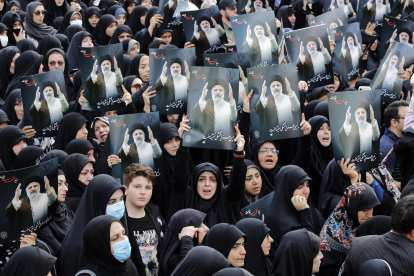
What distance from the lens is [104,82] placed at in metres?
7.20

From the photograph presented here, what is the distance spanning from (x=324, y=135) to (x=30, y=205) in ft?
10.5

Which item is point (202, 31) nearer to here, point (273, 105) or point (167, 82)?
point (167, 82)

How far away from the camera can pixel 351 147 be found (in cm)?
611

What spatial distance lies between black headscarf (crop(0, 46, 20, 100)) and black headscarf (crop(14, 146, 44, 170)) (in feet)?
9.48

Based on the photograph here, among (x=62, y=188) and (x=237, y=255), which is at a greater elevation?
(x=62, y=188)

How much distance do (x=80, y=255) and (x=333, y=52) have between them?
5.09 m

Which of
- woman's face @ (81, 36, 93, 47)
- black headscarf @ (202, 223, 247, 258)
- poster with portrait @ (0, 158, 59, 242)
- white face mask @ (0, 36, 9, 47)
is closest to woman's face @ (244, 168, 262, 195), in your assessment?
black headscarf @ (202, 223, 247, 258)

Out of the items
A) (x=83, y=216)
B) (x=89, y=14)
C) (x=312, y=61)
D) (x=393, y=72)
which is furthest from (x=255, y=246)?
(x=89, y=14)

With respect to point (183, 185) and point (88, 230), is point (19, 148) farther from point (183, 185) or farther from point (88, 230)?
point (88, 230)

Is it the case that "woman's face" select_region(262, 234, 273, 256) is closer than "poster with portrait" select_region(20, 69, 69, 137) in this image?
Yes

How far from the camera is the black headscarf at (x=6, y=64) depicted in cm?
905

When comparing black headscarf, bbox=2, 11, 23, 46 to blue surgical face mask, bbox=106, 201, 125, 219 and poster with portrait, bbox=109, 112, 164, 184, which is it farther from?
blue surgical face mask, bbox=106, 201, 125, 219

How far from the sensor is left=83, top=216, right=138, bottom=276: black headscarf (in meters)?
4.45

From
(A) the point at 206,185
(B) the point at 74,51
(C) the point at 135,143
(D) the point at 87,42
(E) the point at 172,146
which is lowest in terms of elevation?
(A) the point at 206,185
